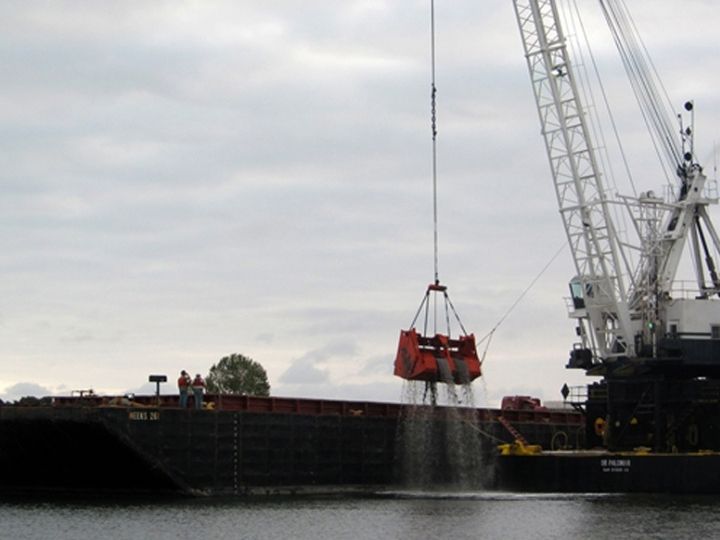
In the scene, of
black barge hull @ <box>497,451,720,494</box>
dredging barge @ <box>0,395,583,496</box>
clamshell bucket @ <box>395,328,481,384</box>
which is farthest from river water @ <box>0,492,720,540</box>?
clamshell bucket @ <box>395,328,481,384</box>

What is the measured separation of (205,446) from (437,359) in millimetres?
10598

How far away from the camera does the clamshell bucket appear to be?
63.6 m

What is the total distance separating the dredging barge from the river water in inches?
55.1

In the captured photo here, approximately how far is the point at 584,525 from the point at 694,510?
6.99m

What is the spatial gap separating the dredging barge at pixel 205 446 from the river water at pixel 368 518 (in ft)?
4.59

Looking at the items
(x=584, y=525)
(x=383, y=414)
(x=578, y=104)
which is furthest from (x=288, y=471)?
(x=578, y=104)

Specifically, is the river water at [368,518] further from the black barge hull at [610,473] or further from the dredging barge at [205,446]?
the dredging barge at [205,446]

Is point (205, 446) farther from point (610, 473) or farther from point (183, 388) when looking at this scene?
point (610, 473)

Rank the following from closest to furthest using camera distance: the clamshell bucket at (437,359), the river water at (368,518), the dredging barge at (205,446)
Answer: the river water at (368,518) → the dredging barge at (205,446) → the clamshell bucket at (437,359)

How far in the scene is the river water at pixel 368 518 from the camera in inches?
1945

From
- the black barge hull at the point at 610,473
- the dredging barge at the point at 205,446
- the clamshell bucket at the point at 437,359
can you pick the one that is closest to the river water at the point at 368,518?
the black barge hull at the point at 610,473

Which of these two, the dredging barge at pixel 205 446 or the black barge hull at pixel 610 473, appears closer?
the dredging barge at pixel 205 446

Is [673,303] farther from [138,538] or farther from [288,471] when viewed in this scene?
[138,538]

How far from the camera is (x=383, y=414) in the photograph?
233 feet
